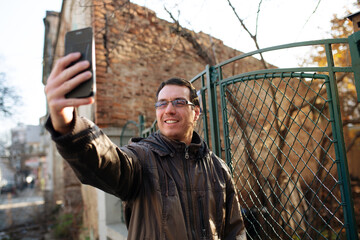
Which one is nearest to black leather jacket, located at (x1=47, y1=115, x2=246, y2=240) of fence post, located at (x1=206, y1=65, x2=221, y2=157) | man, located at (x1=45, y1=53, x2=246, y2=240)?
man, located at (x1=45, y1=53, x2=246, y2=240)

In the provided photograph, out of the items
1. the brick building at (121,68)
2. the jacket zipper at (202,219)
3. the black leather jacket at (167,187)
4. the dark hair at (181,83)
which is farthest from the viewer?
the brick building at (121,68)

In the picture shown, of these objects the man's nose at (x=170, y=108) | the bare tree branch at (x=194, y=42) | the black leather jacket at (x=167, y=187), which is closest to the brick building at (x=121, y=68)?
the bare tree branch at (x=194, y=42)

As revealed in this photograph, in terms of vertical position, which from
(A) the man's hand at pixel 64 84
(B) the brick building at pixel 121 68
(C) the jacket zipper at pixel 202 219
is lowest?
(C) the jacket zipper at pixel 202 219

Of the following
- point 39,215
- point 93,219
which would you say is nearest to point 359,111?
point 93,219

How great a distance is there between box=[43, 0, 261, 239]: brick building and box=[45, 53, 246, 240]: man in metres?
2.91

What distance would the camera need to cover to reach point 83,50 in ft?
2.70

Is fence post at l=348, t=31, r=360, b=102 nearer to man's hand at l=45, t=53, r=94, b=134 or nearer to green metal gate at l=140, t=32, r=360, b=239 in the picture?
green metal gate at l=140, t=32, r=360, b=239

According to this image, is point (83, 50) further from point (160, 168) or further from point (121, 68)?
point (121, 68)

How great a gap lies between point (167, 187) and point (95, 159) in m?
0.50

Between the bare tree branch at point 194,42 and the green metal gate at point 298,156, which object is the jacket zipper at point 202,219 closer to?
the green metal gate at point 298,156

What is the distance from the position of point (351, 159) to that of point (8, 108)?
13054 mm

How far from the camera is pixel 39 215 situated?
9.90m

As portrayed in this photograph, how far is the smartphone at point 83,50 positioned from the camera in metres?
0.79

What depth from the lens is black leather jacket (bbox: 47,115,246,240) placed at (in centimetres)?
114
